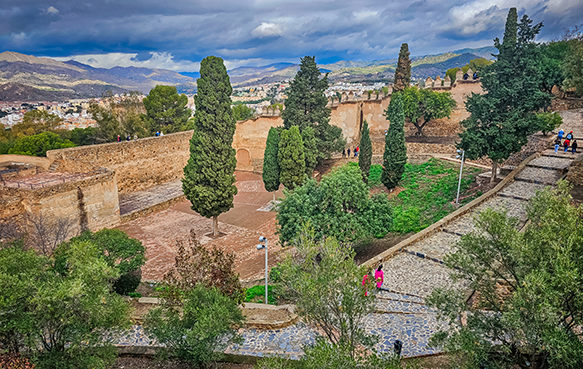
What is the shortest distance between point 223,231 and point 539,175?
1418 cm

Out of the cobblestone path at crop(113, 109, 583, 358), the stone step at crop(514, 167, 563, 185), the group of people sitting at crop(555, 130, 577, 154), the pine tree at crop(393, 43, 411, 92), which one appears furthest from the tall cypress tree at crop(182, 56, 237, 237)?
the group of people sitting at crop(555, 130, 577, 154)

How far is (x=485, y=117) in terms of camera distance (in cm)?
1605

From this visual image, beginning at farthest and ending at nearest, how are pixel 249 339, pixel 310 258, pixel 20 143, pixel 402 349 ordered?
pixel 20 143
pixel 249 339
pixel 402 349
pixel 310 258

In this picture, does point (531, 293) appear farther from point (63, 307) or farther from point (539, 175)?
point (539, 175)

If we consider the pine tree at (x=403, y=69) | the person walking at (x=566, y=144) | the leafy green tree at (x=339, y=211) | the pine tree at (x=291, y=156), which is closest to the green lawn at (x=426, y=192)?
the leafy green tree at (x=339, y=211)

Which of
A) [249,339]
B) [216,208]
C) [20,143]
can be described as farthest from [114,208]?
[249,339]

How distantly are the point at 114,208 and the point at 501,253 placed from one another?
56.5 feet

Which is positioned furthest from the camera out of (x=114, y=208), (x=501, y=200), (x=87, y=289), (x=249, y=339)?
(x=114, y=208)

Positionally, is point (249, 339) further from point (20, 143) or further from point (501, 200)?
point (20, 143)

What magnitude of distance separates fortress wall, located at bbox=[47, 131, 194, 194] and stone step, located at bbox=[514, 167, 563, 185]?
20.1 meters

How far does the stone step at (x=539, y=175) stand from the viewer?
16.0 metres

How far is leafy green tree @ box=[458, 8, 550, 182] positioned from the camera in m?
15.1

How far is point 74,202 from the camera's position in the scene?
54.7 ft

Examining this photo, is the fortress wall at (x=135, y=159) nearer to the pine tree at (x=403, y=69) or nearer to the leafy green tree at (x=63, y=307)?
the leafy green tree at (x=63, y=307)
